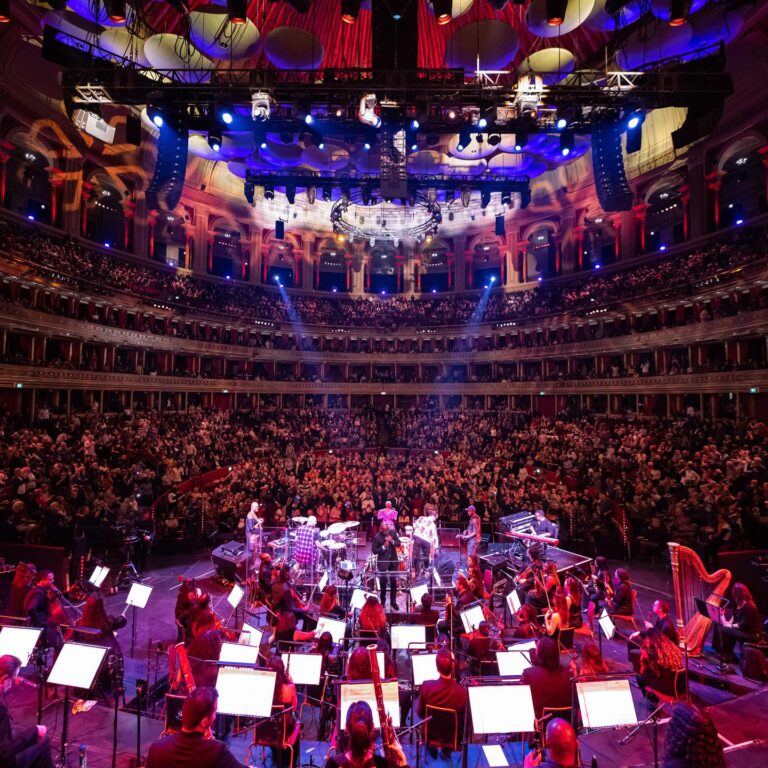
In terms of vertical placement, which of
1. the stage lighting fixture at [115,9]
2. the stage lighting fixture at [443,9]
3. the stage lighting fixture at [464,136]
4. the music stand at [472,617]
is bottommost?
the music stand at [472,617]

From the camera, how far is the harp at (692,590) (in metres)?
7.31

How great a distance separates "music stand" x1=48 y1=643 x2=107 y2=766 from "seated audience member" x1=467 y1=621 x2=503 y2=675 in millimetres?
4312

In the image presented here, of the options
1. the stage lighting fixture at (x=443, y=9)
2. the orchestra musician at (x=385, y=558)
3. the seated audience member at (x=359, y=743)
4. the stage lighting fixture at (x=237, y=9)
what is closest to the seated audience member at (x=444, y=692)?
the seated audience member at (x=359, y=743)

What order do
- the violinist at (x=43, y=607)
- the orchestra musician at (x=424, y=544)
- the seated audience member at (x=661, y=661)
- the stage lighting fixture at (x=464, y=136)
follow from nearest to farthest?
the seated audience member at (x=661, y=661) → the violinist at (x=43, y=607) → the orchestra musician at (x=424, y=544) → the stage lighting fixture at (x=464, y=136)

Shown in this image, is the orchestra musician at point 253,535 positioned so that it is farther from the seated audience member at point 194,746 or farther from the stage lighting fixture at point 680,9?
the stage lighting fixture at point 680,9

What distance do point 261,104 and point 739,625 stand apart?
14209 millimetres

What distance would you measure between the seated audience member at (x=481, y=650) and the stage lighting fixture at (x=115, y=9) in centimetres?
1291

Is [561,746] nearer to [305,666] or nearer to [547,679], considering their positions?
[547,679]

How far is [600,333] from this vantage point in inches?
1031

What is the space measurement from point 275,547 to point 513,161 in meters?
24.6

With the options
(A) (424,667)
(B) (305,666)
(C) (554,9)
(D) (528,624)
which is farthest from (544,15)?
(B) (305,666)

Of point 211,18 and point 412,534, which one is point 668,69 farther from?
point 412,534

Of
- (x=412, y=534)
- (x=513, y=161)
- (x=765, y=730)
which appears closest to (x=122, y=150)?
(x=513, y=161)

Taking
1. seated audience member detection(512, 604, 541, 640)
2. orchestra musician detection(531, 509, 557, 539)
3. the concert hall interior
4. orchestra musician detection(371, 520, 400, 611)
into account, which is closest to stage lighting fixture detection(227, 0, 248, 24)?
the concert hall interior
